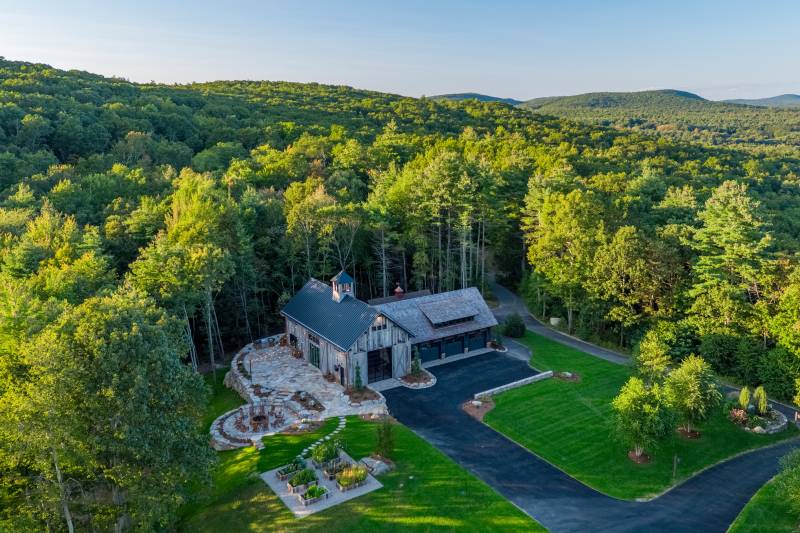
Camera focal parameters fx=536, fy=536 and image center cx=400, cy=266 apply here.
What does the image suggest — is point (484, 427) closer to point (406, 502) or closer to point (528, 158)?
point (406, 502)

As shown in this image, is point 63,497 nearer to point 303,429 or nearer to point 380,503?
point 303,429

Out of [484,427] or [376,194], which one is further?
[376,194]

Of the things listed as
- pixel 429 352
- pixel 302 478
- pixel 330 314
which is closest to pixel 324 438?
pixel 302 478

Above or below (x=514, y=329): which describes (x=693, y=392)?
above

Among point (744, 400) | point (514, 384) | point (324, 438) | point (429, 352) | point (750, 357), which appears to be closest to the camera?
point (324, 438)

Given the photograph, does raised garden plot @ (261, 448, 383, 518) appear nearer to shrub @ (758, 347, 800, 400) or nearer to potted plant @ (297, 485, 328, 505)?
potted plant @ (297, 485, 328, 505)

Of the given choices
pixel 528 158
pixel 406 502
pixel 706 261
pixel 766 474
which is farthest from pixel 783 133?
pixel 406 502

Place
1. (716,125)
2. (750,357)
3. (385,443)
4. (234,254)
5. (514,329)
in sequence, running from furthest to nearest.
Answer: (716,125), (514,329), (234,254), (750,357), (385,443)

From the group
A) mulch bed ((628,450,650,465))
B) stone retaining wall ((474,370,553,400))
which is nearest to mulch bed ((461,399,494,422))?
stone retaining wall ((474,370,553,400))
